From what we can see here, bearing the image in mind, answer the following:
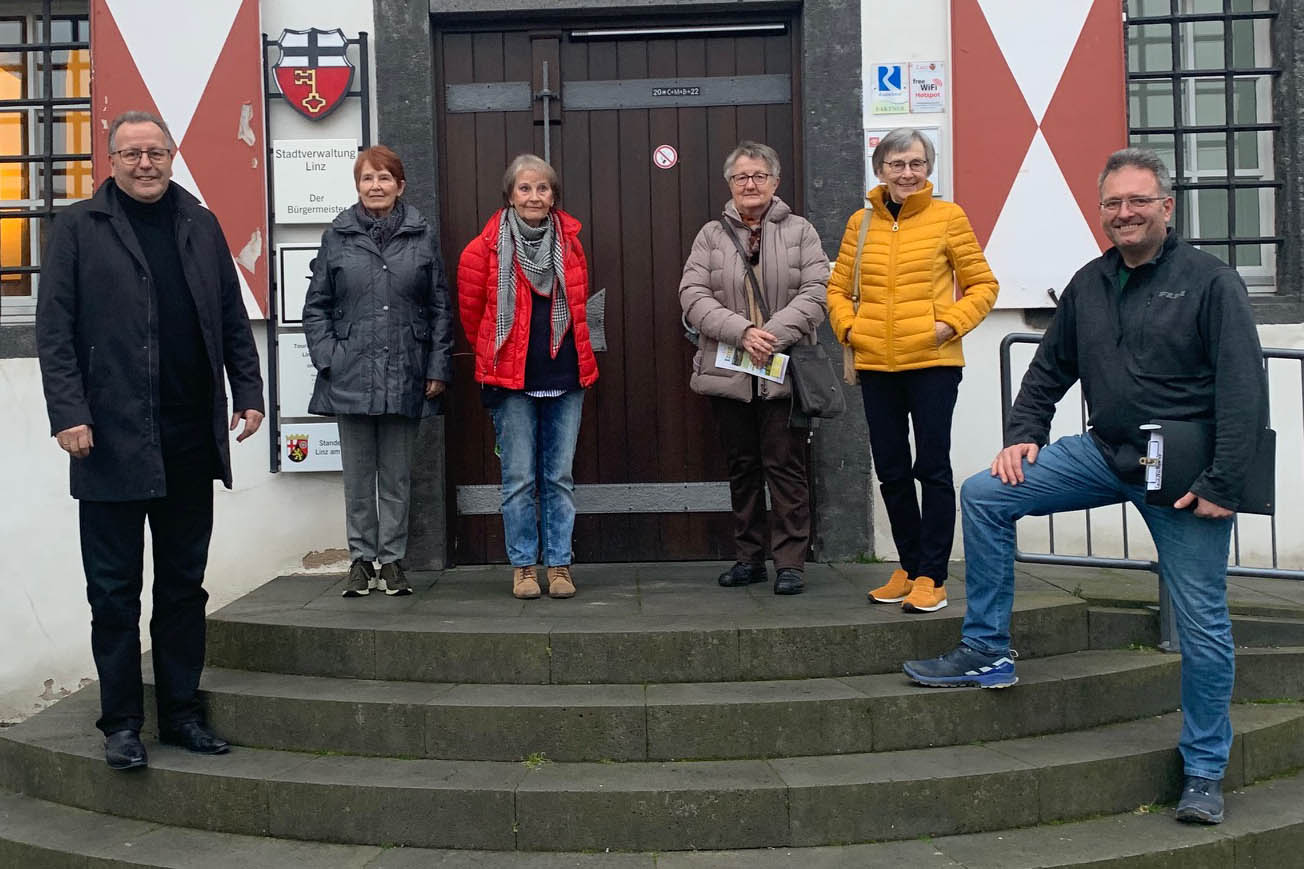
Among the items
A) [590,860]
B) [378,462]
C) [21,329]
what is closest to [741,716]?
[590,860]

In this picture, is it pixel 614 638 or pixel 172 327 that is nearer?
pixel 172 327

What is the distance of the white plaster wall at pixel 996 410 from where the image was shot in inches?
225

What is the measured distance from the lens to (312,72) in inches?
223

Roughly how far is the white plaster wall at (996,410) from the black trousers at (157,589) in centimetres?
305

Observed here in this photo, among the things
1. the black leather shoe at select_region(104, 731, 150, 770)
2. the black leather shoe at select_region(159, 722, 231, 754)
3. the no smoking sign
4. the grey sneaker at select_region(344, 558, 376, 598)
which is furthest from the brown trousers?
the black leather shoe at select_region(104, 731, 150, 770)

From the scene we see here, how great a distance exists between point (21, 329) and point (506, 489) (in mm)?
2546

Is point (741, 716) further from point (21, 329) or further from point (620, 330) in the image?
point (21, 329)

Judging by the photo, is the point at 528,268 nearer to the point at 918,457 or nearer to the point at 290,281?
the point at 290,281

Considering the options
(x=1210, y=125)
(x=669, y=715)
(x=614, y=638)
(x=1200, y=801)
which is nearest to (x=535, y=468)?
(x=614, y=638)

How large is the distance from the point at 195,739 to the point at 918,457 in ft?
8.89

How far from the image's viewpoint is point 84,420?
3797 mm

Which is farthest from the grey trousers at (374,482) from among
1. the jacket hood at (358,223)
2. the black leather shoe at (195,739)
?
the black leather shoe at (195,739)

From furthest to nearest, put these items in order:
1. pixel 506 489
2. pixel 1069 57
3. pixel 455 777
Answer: pixel 1069 57 < pixel 506 489 < pixel 455 777

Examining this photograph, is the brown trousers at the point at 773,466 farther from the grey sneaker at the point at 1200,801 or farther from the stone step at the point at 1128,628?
the grey sneaker at the point at 1200,801
